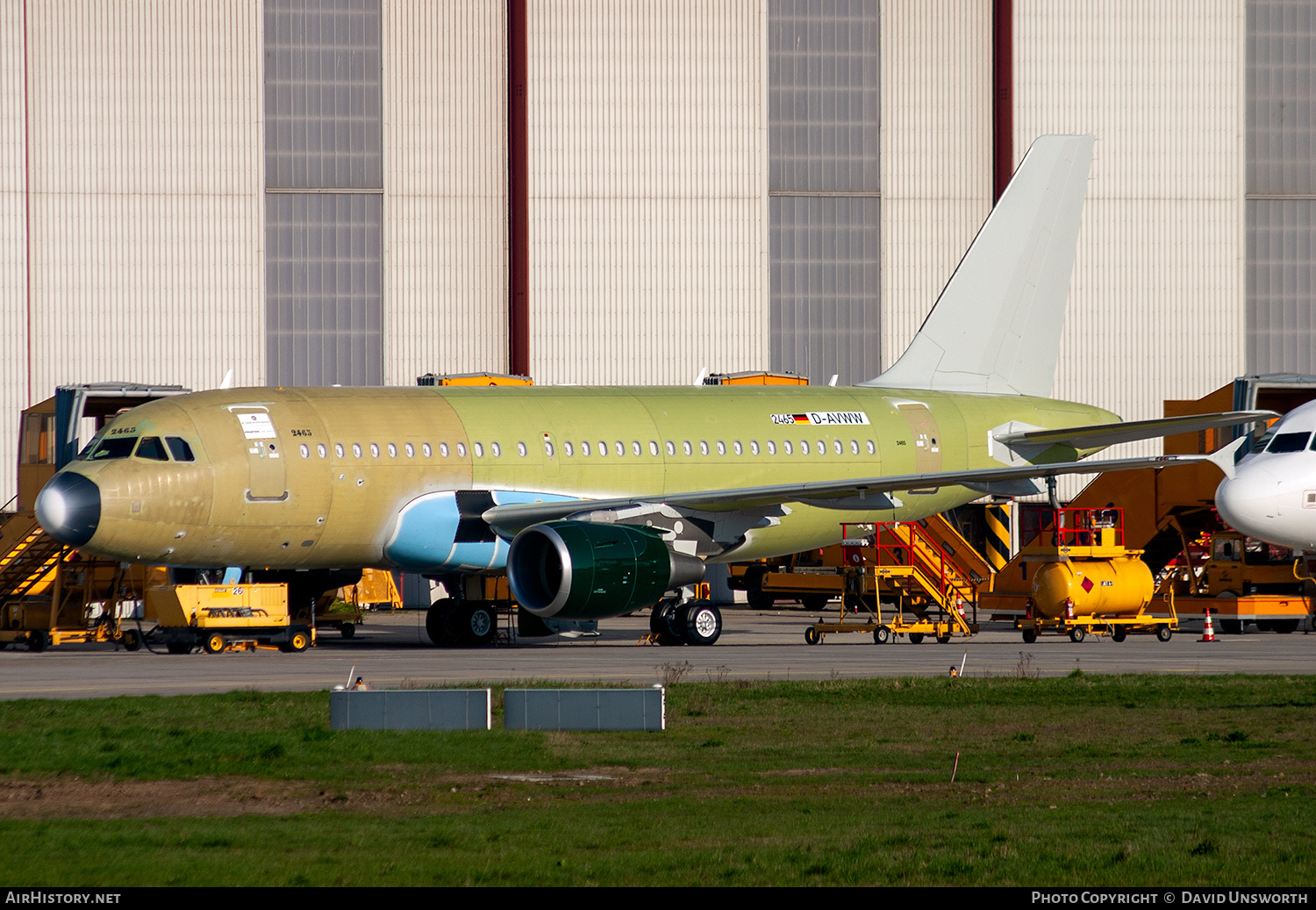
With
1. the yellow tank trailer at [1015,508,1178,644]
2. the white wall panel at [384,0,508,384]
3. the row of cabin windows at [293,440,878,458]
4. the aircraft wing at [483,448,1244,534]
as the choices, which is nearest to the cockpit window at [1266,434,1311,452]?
the aircraft wing at [483,448,1244,534]

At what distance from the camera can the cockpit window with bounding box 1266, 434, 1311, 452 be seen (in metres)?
23.6

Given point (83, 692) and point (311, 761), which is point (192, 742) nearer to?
point (311, 761)

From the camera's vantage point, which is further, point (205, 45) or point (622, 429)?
point (205, 45)

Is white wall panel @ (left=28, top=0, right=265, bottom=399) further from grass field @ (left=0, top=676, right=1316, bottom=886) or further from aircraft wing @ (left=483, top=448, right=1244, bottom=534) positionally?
grass field @ (left=0, top=676, right=1316, bottom=886)

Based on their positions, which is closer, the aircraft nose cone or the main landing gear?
the aircraft nose cone

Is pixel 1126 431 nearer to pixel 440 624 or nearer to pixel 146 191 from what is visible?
pixel 440 624

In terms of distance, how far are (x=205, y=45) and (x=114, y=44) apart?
2.26 metres

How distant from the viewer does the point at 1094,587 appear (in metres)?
26.4

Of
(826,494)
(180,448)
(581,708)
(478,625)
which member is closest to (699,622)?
(826,494)

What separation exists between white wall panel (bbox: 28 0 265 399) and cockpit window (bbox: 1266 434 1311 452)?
87.6 feet

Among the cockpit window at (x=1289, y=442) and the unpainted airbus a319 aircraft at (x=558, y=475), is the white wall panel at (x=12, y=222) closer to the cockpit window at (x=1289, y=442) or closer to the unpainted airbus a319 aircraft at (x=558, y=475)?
the unpainted airbus a319 aircraft at (x=558, y=475)

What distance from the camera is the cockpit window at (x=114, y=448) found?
77.2 ft

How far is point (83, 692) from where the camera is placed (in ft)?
58.0
